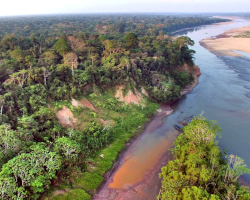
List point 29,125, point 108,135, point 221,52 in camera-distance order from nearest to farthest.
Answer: point 29,125 → point 108,135 → point 221,52

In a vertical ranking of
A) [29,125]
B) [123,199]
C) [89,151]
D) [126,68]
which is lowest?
[123,199]

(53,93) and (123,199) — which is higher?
(53,93)

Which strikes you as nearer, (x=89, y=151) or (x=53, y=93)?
(x=89, y=151)

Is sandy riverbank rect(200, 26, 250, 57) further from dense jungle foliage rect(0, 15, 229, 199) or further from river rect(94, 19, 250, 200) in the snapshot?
dense jungle foliage rect(0, 15, 229, 199)

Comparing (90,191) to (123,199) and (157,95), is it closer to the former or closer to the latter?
(123,199)

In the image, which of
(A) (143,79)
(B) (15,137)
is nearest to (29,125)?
(B) (15,137)

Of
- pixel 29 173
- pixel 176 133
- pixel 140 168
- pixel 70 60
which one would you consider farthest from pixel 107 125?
pixel 70 60
